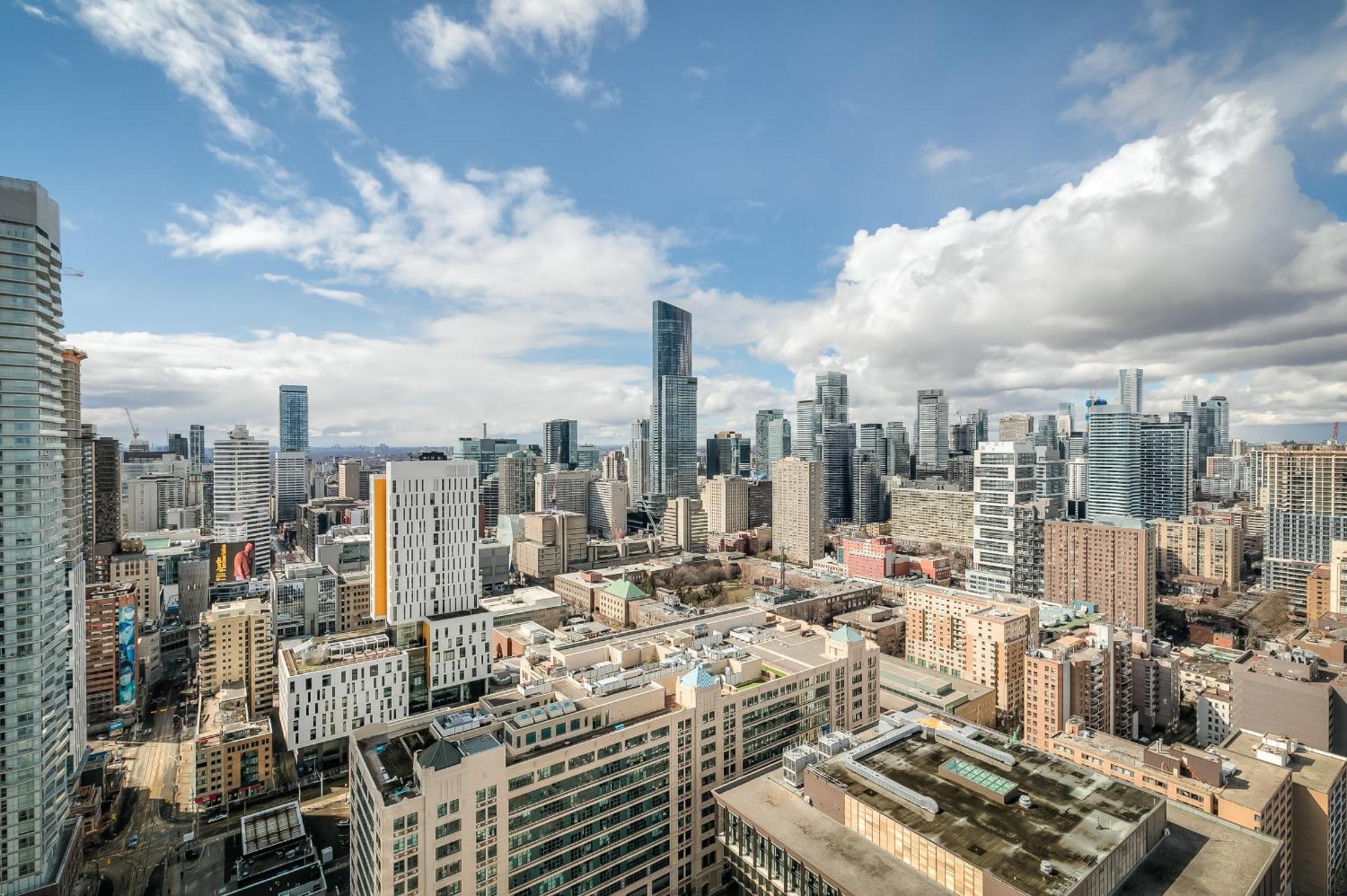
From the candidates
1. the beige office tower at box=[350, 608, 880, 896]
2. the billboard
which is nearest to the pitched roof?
the beige office tower at box=[350, 608, 880, 896]

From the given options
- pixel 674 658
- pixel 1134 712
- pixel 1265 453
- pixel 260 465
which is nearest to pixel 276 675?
pixel 674 658

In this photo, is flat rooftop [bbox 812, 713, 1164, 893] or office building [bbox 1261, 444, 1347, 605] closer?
flat rooftop [bbox 812, 713, 1164, 893]

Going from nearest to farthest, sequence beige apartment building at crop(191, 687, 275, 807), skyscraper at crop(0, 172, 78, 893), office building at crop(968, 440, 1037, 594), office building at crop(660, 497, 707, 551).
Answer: skyscraper at crop(0, 172, 78, 893), beige apartment building at crop(191, 687, 275, 807), office building at crop(968, 440, 1037, 594), office building at crop(660, 497, 707, 551)

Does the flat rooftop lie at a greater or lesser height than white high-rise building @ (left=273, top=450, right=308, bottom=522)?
lesser

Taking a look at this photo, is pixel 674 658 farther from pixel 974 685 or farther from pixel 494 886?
pixel 974 685

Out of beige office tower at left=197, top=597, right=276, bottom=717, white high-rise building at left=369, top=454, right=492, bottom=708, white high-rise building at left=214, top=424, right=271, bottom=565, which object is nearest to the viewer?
white high-rise building at left=369, top=454, right=492, bottom=708

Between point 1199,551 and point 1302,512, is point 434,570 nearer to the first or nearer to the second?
point 1199,551

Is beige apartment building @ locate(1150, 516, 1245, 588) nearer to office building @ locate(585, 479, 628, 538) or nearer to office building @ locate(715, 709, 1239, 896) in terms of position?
office building @ locate(715, 709, 1239, 896)

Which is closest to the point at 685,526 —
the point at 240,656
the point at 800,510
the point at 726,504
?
the point at 726,504
